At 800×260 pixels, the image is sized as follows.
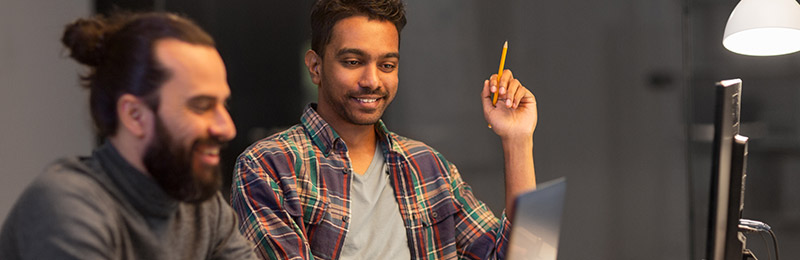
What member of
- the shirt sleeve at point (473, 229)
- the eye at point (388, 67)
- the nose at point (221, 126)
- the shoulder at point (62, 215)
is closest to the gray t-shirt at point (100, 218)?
the shoulder at point (62, 215)

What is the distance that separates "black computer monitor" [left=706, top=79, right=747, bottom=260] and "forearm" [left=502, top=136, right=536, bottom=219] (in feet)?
1.70

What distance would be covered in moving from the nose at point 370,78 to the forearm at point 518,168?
333mm

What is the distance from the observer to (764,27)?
68.1 inches

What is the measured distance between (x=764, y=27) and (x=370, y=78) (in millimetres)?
895

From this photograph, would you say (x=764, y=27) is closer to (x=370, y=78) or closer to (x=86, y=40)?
(x=370, y=78)

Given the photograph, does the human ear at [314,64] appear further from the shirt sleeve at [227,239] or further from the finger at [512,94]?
the shirt sleeve at [227,239]

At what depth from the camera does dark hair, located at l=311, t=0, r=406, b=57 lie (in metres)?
1.74

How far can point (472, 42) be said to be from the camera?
3205 mm

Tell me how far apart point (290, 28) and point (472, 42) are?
78 centimetres

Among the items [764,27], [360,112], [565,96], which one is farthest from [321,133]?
[565,96]

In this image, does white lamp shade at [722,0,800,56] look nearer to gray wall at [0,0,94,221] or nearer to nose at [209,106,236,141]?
nose at [209,106,236,141]

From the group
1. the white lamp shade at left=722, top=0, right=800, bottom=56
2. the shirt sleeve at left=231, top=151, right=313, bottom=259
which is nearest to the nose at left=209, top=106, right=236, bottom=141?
the shirt sleeve at left=231, top=151, right=313, bottom=259

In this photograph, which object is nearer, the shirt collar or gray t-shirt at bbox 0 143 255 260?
gray t-shirt at bbox 0 143 255 260

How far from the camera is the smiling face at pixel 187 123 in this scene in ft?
3.13
